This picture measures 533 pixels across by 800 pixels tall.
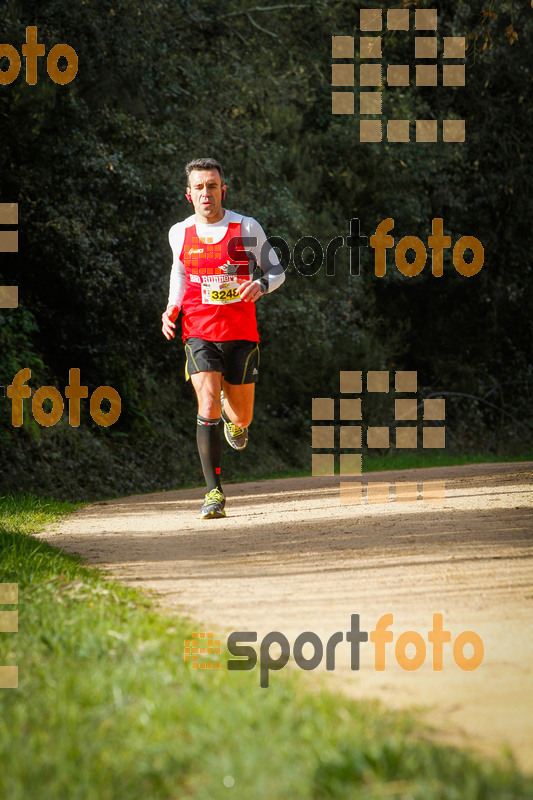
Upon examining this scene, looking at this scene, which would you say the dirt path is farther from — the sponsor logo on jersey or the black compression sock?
the sponsor logo on jersey

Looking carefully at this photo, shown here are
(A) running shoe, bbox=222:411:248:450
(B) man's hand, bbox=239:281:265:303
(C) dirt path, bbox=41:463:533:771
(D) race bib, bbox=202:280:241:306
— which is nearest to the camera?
(C) dirt path, bbox=41:463:533:771

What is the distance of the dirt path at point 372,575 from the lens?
2750mm

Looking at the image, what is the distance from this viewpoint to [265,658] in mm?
3102

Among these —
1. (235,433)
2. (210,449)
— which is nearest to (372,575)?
(210,449)

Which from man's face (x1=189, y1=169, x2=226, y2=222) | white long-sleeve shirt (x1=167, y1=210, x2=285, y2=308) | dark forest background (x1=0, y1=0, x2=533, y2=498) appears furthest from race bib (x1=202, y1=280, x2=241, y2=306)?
dark forest background (x1=0, y1=0, x2=533, y2=498)

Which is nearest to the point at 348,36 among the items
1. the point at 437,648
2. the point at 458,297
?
the point at 458,297

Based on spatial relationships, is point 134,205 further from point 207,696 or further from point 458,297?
point 207,696

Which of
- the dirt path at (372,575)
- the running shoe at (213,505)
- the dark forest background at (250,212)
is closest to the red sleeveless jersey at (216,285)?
the running shoe at (213,505)

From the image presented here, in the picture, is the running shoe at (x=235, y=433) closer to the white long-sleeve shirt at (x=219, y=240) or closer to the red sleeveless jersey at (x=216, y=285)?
the red sleeveless jersey at (x=216, y=285)

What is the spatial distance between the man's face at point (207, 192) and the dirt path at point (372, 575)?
2.24m

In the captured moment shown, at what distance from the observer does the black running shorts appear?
7.14 metres

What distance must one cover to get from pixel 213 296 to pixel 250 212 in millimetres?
8755

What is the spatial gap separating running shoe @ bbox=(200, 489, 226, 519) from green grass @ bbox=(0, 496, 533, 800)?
3.86 m

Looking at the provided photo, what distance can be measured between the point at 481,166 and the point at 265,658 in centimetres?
2054
